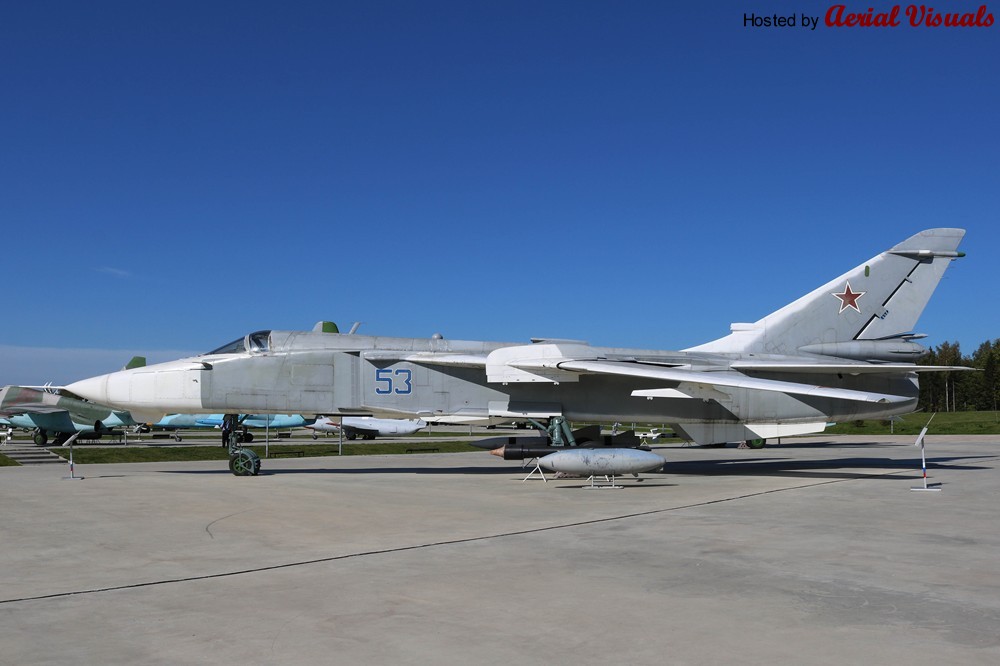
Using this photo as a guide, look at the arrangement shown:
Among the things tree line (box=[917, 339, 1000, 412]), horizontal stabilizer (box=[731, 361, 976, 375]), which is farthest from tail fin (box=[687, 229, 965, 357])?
tree line (box=[917, 339, 1000, 412])

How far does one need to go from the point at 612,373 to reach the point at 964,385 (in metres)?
110

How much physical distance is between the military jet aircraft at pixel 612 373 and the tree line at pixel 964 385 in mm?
90187

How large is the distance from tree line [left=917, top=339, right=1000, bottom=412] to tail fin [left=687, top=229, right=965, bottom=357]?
89426 millimetres

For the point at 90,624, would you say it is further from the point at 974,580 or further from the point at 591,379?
the point at 591,379

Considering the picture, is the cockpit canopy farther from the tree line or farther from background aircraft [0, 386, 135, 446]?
the tree line

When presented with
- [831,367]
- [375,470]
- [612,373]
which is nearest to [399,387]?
[375,470]

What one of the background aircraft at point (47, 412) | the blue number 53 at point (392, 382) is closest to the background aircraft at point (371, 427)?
the background aircraft at point (47, 412)

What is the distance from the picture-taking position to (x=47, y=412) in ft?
120

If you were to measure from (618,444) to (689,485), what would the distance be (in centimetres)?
303

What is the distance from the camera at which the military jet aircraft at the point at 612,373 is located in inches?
665

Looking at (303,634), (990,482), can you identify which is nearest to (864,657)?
(303,634)

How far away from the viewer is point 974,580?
669 cm

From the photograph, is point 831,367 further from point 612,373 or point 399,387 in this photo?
point 399,387

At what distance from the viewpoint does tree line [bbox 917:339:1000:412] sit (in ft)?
327
